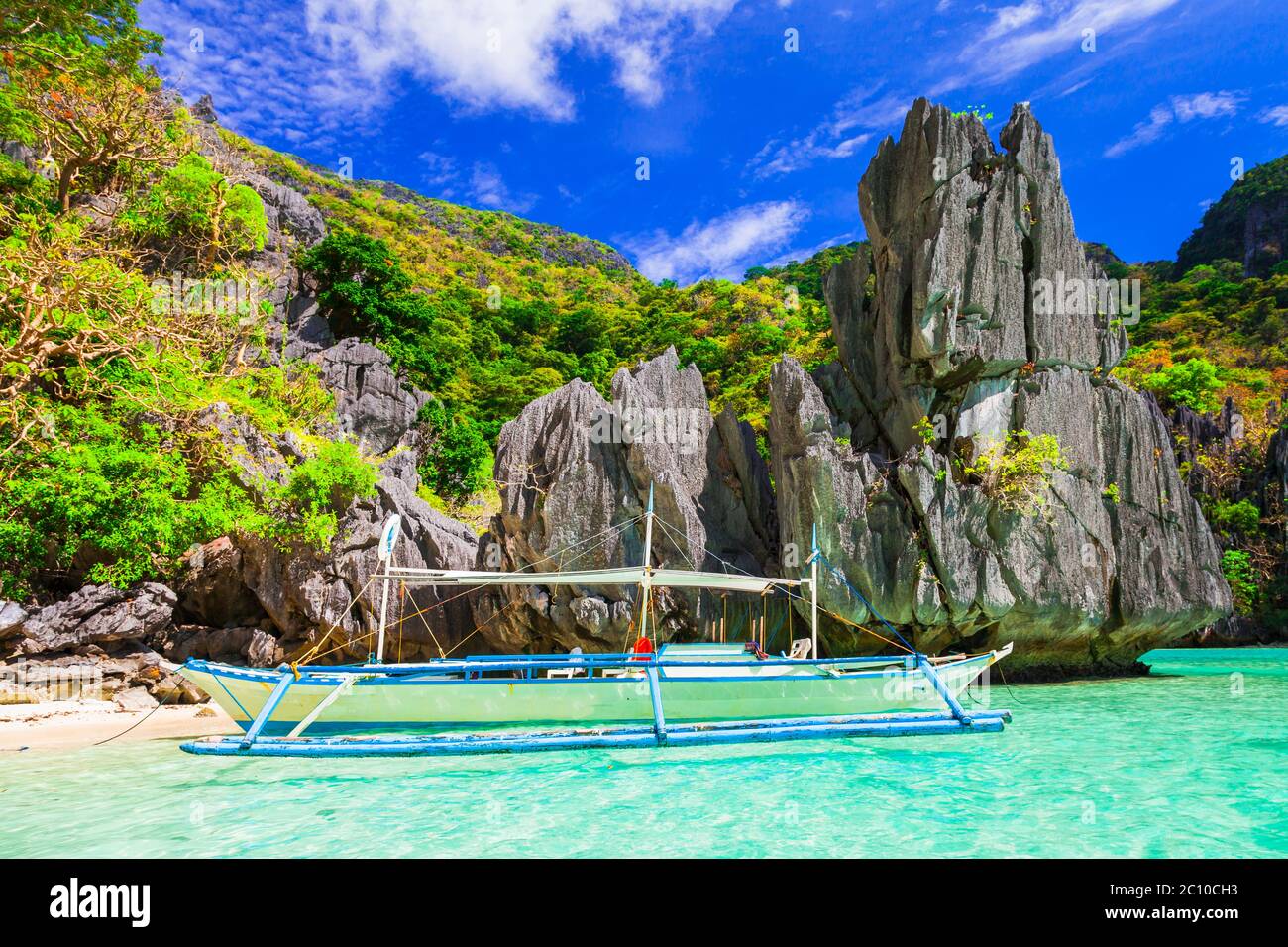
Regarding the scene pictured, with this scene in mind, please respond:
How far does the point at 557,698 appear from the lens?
13.8 metres

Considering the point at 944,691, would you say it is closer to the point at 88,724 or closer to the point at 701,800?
the point at 701,800

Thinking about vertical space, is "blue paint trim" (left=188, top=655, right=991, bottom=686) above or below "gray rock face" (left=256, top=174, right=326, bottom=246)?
below

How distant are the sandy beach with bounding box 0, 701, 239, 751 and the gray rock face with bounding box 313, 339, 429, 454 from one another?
1683 centimetres

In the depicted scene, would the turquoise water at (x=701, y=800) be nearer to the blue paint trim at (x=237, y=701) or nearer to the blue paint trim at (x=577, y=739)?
the blue paint trim at (x=577, y=739)

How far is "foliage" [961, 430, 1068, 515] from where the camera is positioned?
1994 cm

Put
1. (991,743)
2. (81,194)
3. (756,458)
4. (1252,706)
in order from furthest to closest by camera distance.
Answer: (81,194) → (756,458) → (1252,706) → (991,743)

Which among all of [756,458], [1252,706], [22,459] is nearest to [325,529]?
[22,459]

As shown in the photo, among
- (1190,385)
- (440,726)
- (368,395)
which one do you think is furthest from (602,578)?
(1190,385)

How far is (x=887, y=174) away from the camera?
25.1 meters

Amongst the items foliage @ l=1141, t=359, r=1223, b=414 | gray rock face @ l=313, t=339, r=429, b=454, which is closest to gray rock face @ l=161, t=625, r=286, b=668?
gray rock face @ l=313, t=339, r=429, b=454

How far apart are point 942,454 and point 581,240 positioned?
77.6m

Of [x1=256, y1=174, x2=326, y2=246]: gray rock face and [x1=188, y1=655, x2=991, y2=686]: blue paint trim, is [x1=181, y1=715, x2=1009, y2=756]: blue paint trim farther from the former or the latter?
[x1=256, y1=174, x2=326, y2=246]: gray rock face

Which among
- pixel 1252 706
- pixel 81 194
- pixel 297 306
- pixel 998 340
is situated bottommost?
pixel 1252 706
